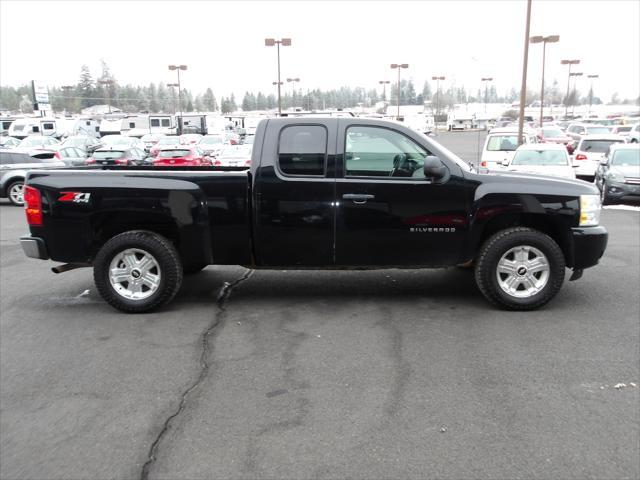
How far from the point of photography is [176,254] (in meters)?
5.89

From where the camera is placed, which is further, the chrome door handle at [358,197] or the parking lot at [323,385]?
the chrome door handle at [358,197]

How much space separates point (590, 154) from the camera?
2048 centimetres

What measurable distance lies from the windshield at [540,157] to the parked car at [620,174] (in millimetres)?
1170

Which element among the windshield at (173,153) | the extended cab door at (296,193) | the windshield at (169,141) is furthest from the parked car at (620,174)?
the windshield at (169,141)

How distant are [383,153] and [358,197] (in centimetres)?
52

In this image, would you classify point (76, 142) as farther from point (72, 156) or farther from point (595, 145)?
point (595, 145)

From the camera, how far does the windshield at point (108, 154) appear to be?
66.5 feet

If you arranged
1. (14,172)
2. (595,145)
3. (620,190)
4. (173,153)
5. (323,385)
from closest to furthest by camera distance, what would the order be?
(323,385) < (620,190) < (14,172) < (173,153) < (595,145)

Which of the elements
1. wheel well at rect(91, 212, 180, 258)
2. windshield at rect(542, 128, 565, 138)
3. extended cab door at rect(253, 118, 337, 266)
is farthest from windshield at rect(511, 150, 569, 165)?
windshield at rect(542, 128, 565, 138)

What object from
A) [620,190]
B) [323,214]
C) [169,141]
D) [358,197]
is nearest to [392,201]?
[358,197]

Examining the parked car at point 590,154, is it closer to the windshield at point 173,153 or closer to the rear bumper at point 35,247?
the windshield at point 173,153

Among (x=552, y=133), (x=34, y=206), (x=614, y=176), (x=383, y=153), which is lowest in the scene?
(x=614, y=176)

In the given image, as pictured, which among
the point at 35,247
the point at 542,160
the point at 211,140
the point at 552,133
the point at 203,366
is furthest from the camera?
the point at 552,133

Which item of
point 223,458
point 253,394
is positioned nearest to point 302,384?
point 253,394
